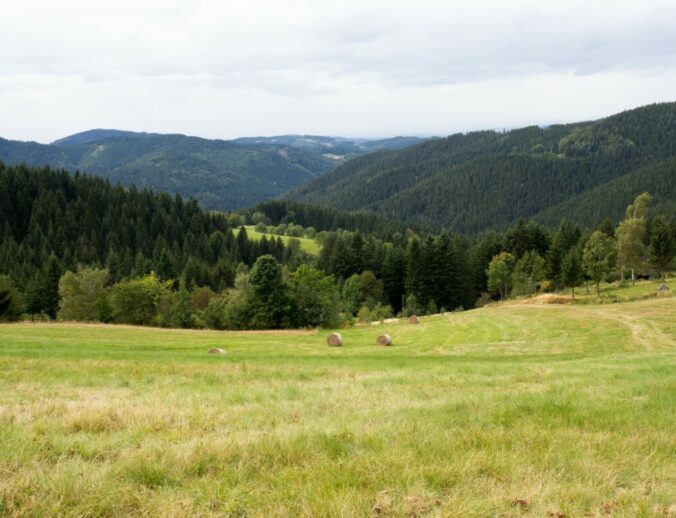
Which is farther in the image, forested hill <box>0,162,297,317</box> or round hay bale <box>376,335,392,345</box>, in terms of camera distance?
forested hill <box>0,162,297,317</box>

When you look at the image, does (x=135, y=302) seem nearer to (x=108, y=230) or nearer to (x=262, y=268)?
(x=262, y=268)

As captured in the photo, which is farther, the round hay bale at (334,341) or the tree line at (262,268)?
the tree line at (262,268)

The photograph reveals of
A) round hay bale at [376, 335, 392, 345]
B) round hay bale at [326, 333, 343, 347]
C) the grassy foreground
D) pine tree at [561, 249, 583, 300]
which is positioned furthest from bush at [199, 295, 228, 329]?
the grassy foreground

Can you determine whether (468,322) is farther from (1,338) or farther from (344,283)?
(344,283)

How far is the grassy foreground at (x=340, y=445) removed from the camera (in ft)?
16.8

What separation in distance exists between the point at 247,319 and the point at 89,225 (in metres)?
118

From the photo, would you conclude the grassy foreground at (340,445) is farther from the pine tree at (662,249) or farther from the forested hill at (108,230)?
the forested hill at (108,230)

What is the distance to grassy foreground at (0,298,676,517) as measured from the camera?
5117 mm

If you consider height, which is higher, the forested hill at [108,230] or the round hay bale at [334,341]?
the forested hill at [108,230]

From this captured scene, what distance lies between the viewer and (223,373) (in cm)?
1562

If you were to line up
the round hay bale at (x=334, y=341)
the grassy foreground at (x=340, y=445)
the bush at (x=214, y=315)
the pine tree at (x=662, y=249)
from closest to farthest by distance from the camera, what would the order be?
the grassy foreground at (x=340, y=445) < the round hay bale at (x=334, y=341) < the bush at (x=214, y=315) < the pine tree at (x=662, y=249)

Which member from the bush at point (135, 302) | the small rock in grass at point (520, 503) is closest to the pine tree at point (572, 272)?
the bush at point (135, 302)

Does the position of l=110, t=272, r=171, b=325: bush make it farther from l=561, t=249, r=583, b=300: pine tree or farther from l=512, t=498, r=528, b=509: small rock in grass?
l=512, t=498, r=528, b=509: small rock in grass

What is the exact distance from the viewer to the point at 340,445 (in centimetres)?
685
